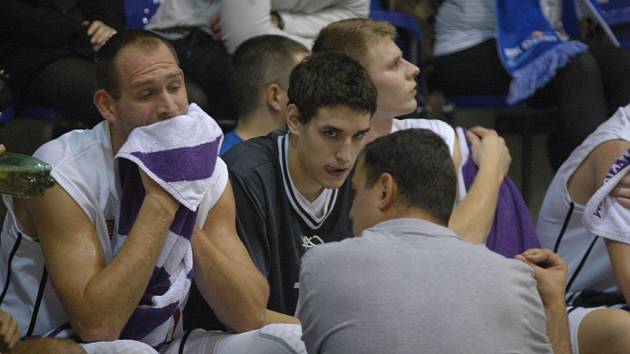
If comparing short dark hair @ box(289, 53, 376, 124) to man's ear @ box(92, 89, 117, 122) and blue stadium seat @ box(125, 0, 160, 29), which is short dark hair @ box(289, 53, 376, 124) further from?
blue stadium seat @ box(125, 0, 160, 29)

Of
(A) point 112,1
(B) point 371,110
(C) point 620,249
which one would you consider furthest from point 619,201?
(A) point 112,1

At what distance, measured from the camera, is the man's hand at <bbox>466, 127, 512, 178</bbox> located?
4.17 metres

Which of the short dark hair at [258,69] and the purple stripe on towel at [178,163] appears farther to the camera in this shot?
the short dark hair at [258,69]

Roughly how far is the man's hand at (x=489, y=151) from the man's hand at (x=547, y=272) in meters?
0.92

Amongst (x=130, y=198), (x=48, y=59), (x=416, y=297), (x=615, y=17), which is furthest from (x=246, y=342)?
(x=615, y=17)

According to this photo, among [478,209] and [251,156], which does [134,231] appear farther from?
[478,209]

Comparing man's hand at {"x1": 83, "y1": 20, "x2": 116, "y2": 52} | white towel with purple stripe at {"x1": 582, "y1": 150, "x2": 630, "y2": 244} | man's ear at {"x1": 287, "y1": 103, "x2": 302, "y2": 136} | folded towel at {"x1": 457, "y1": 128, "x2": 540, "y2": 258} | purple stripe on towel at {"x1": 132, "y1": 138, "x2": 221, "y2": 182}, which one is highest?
purple stripe on towel at {"x1": 132, "y1": 138, "x2": 221, "y2": 182}

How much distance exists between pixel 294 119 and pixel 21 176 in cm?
127

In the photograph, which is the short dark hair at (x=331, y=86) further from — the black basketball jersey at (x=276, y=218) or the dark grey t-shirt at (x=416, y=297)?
the dark grey t-shirt at (x=416, y=297)

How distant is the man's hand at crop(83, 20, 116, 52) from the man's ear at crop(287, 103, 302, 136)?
1245mm

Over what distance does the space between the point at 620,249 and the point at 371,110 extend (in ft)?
3.07

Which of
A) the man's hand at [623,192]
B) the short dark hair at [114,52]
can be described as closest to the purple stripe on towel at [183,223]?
the short dark hair at [114,52]

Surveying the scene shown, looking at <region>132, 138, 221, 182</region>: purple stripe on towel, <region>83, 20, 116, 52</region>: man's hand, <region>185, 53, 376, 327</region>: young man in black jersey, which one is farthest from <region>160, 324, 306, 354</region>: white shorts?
<region>83, 20, 116, 52</region>: man's hand

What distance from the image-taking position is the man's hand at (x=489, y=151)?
13.7 feet
